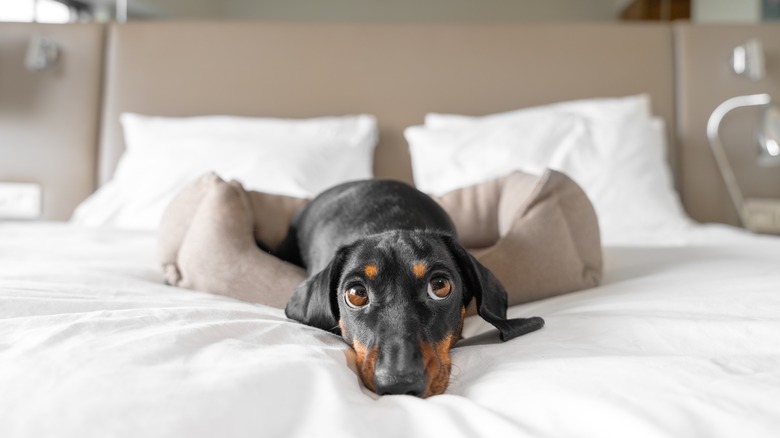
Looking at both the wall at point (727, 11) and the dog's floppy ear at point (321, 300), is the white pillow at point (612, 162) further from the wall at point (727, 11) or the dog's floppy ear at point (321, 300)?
the wall at point (727, 11)

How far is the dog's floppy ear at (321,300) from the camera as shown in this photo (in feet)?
3.71

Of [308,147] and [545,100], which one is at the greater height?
[545,100]

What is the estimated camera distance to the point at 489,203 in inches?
72.5

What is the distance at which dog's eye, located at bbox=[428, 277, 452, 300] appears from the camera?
1.05 metres

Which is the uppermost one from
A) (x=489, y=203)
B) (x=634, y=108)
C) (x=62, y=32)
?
(x=62, y=32)

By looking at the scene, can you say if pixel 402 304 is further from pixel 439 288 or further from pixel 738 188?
pixel 738 188

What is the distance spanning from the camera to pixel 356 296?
106cm

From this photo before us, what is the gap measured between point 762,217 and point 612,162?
885mm

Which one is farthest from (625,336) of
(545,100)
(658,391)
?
(545,100)

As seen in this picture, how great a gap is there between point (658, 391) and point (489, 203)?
1.14 meters

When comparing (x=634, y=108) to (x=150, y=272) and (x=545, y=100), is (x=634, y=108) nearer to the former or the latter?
(x=545, y=100)

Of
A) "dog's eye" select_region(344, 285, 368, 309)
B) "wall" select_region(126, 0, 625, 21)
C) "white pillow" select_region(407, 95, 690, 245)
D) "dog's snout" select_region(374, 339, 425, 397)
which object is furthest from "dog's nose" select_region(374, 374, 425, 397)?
"wall" select_region(126, 0, 625, 21)

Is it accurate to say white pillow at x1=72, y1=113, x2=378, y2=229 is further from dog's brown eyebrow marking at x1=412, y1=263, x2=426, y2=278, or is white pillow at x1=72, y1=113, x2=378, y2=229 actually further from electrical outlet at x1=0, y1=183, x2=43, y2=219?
dog's brown eyebrow marking at x1=412, y1=263, x2=426, y2=278

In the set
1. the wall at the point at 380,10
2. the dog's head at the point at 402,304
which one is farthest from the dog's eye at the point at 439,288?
the wall at the point at 380,10
